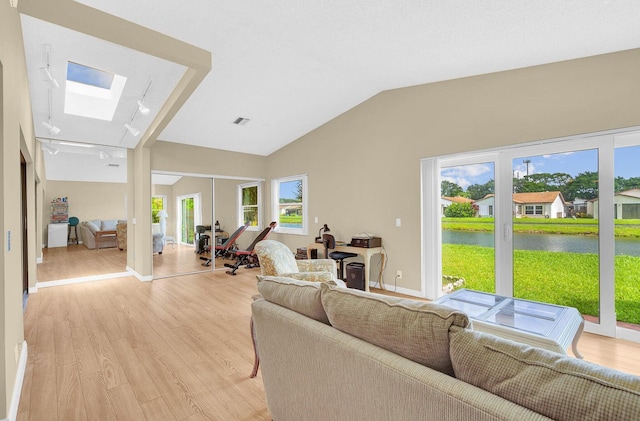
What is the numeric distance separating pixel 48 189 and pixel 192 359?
10076mm

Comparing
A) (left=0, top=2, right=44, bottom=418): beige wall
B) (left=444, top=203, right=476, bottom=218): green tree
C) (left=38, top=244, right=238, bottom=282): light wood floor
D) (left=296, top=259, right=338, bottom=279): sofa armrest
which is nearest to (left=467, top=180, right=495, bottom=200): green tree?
(left=444, top=203, right=476, bottom=218): green tree

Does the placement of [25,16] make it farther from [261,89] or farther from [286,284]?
[286,284]

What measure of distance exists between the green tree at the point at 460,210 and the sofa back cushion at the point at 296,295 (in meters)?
3.04

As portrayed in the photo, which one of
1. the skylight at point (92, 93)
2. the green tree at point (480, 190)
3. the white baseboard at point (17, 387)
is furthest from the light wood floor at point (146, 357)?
the skylight at point (92, 93)

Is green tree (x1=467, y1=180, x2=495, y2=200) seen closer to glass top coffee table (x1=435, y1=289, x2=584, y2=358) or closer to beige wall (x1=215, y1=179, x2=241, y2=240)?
glass top coffee table (x1=435, y1=289, x2=584, y2=358)

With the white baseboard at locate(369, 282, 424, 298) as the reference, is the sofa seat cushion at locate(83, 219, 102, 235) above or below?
above

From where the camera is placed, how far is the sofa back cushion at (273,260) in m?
2.87

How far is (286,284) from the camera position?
5.23 feet

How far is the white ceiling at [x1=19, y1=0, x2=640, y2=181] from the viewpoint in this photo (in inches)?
90.2

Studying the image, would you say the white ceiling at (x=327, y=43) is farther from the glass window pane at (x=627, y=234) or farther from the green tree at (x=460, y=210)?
the green tree at (x=460, y=210)

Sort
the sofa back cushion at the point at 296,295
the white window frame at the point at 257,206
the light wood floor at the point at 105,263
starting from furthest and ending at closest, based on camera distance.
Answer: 1. the white window frame at the point at 257,206
2. the light wood floor at the point at 105,263
3. the sofa back cushion at the point at 296,295

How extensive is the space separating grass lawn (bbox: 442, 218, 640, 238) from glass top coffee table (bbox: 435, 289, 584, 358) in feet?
3.77

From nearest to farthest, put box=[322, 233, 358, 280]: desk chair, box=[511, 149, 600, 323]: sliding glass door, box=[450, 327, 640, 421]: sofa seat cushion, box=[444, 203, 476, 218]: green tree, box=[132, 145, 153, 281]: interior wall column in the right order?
1. box=[450, 327, 640, 421]: sofa seat cushion
2. box=[511, 149, 600, 323]: sliding glass door
3. box=[444, 203, 476, 218]: green tree
4. box=[322, 233, 358, 280]: desk chair
5. box=[132, 145, 153, 281]: interior wall column

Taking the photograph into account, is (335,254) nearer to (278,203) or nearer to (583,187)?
(278,203)
